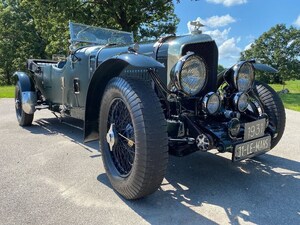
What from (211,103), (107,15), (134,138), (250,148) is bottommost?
(250,148)

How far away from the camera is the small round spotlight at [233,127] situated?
9.19 feet

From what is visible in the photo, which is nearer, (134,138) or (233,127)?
(134,138)

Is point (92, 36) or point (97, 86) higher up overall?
point (92, 36)

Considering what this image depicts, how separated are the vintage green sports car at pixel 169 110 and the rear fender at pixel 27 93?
229cm

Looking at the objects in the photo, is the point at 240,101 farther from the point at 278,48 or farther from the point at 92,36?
the point at 278,48

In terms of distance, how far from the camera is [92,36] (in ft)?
17.0

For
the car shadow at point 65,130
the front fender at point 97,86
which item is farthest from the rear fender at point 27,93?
the front fender at point 97,86

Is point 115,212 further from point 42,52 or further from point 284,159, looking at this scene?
point 42,52

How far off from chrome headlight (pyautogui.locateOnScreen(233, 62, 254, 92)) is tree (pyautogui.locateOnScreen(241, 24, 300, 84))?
3516 cm

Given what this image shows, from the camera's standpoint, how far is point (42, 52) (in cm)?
3192

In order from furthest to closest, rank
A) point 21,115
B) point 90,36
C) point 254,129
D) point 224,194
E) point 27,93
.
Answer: point 21,115, point 27,93, point 90,36, point 254,129, point 224,194

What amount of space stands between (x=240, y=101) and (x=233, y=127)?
44 cm

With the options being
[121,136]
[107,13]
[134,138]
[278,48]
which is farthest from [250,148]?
[278,48]

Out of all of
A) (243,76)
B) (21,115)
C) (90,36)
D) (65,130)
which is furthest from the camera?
(21,115)
